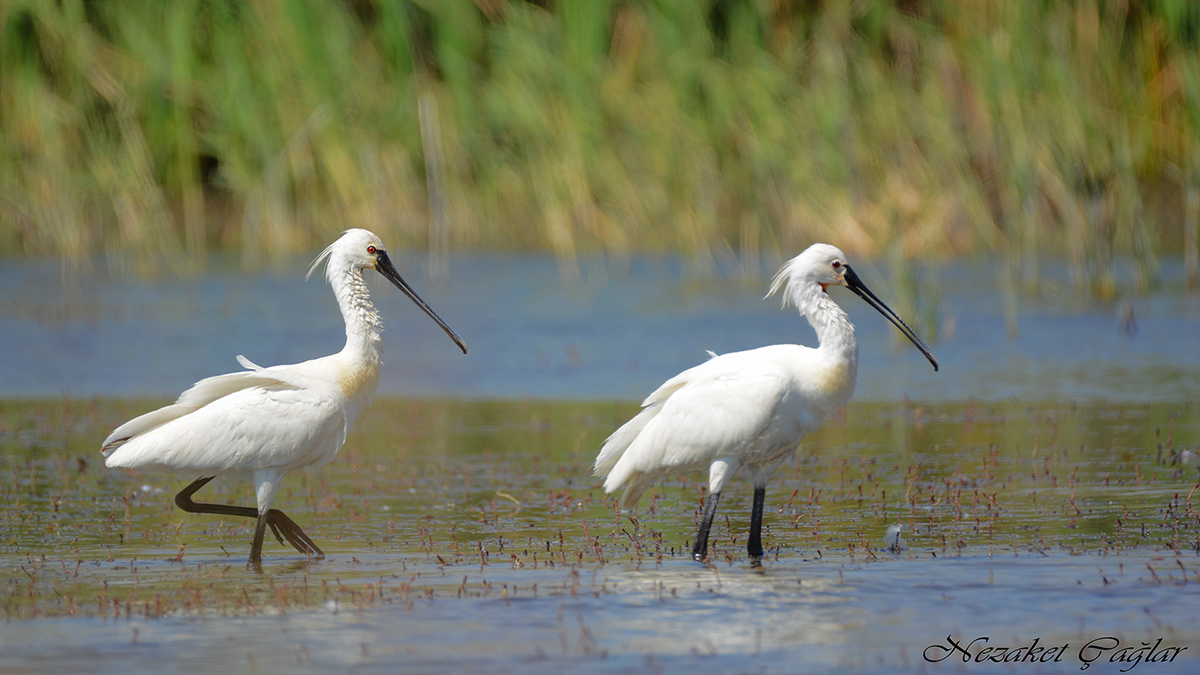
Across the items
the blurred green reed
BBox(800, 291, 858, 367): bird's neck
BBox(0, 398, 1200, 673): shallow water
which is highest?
the blurred green reed

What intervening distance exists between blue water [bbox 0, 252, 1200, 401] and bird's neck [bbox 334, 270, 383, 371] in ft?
17.4

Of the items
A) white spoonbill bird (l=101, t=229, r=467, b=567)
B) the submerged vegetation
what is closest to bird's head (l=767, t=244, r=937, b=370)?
the submerged vegetation

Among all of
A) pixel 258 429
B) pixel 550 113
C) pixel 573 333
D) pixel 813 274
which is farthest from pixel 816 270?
pixel 550 113

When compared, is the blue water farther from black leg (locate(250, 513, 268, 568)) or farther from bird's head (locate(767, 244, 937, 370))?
black leg (locate(250, 513, 268, 568))

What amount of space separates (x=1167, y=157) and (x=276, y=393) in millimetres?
17729

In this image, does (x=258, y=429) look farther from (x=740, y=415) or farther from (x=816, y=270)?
(x=816, y=270)

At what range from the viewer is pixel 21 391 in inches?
593

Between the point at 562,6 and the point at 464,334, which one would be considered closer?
the point at 464,334

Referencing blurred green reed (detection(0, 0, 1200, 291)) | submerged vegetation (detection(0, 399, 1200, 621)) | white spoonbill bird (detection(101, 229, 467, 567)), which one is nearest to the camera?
submerged vegetation (detection(0, 399, 1200, 621))

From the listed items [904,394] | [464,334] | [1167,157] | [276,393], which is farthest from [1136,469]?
[1167,157]

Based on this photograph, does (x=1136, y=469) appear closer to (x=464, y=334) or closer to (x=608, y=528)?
(x=608, y=528)

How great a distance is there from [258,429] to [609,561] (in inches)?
76.0

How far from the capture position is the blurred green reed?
2111 centimetres

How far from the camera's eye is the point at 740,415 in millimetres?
7957
